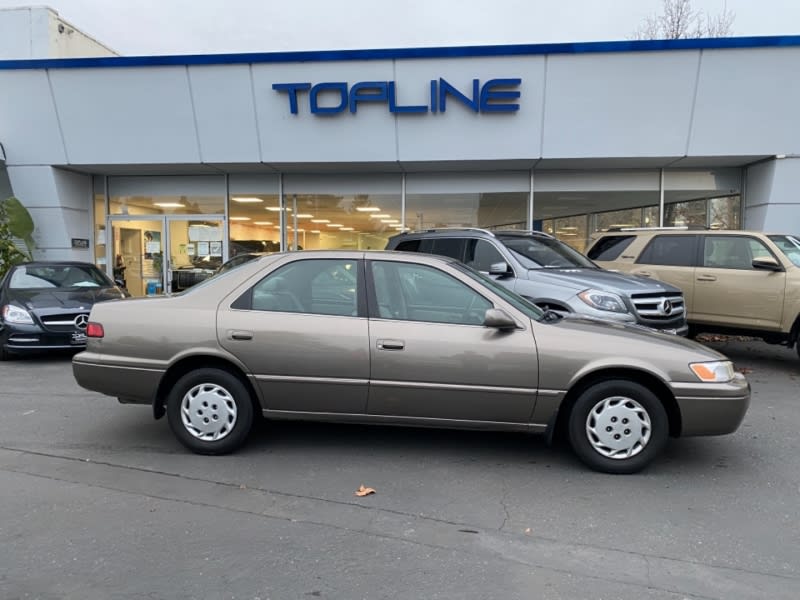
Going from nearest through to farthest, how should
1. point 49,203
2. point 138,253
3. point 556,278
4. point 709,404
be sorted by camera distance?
point 709,404 → point 556,278 → point 49,203 → point 138,253

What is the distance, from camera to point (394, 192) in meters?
13.6

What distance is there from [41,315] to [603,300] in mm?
7574

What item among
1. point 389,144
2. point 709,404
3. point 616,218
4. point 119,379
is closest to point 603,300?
point 709,404

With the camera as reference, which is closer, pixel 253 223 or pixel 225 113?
pixel 225 113

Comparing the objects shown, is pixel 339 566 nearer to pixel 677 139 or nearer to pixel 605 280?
pixel 605 280

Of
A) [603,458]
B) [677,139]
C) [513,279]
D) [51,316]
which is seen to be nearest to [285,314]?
[603,458]

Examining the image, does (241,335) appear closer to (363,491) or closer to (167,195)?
(363,491)

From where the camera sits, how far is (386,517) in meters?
3.47

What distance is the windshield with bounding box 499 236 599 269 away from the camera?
7.50 m

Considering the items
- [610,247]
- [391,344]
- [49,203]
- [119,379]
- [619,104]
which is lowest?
[119,379]

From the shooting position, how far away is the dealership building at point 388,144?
11117 mm

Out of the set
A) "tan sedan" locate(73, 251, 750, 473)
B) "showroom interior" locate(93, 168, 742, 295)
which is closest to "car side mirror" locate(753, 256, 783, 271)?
"tan sedan" locate(73, 251, 750, 473)

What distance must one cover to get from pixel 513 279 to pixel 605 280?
110 cm

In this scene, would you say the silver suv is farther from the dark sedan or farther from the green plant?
the green plant
